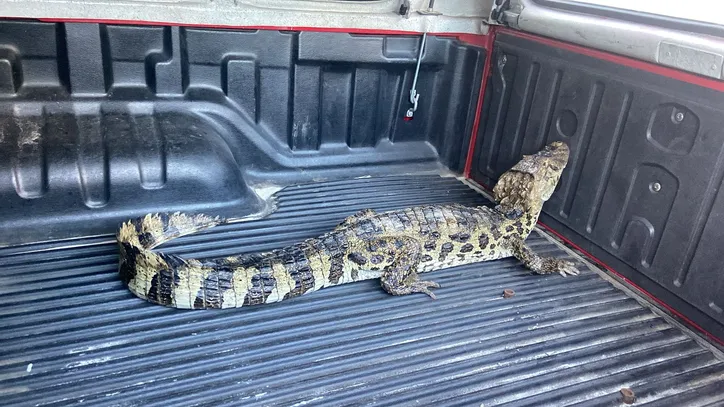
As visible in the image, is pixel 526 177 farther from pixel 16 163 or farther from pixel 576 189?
pixel 16 163

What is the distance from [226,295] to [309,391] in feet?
1.66

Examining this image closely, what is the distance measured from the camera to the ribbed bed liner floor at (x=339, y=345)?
162 cm

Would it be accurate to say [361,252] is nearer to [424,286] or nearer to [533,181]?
[424,286]

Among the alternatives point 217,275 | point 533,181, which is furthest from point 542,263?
point 217,275

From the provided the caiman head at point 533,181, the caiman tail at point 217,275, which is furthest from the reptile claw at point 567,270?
the caiman tail at point 217,275

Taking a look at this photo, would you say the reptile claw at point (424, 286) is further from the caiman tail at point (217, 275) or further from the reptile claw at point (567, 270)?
the reptile claw at point (567, 270)

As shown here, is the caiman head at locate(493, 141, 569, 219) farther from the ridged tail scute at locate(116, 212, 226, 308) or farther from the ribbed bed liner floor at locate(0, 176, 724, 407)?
the ridged tail scute at locate(116, 212, 226, 308)

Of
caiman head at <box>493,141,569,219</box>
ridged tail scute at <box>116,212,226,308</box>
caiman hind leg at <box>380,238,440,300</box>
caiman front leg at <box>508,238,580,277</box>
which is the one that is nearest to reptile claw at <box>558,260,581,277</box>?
caiman front leg at <box>508,238,580,277</box>

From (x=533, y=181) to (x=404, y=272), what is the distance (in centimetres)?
78

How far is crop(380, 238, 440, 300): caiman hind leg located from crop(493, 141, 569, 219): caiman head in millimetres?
555

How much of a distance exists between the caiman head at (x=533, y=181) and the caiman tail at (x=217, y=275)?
39.4 inches

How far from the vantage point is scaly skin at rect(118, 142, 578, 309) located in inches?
75.3

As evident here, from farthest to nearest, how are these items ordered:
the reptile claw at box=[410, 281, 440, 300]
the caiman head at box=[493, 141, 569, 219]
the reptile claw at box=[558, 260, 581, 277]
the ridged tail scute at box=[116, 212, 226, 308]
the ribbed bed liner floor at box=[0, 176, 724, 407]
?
the caiman head at box=[493, 141, 569, 219] < the reptile claw at box=[558, 260, 581, 277] < the reptile claw at box=[410, 281, 440, 300] < the ridged tail scute at box=[116, 212, 226, 308] < the ribbed bed liner floor at box=[0, 176, 724, 407]

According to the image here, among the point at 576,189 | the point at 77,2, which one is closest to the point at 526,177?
the point at 576,189
